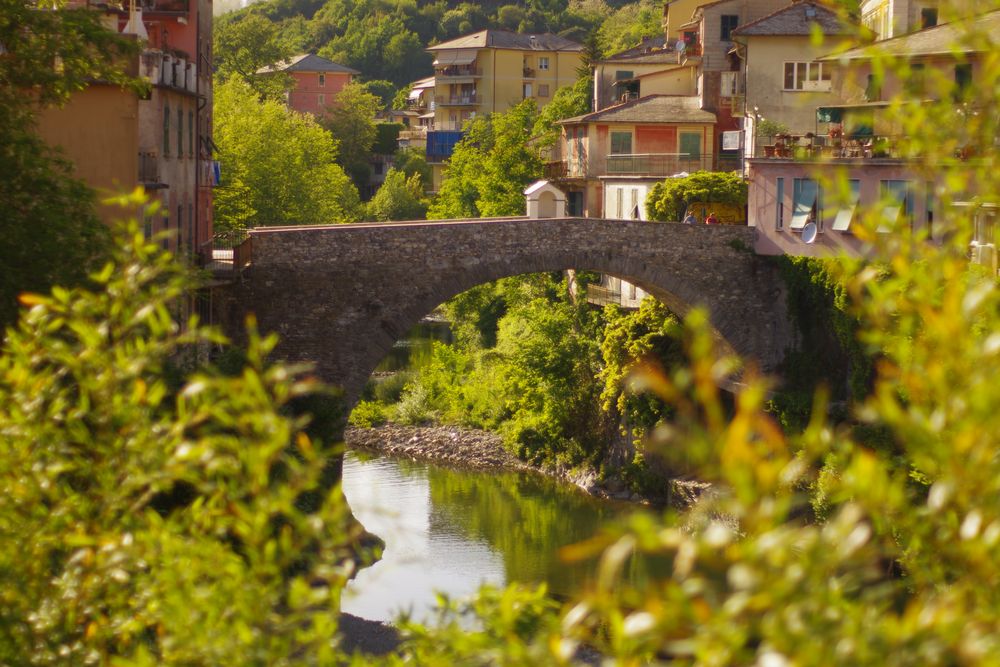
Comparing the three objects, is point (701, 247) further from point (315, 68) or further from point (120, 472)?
point (315, 68)

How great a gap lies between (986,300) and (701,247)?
2116cm

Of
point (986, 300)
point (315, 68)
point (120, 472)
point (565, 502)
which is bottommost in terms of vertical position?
point (565, 502)

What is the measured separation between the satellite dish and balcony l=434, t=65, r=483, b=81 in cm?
4671

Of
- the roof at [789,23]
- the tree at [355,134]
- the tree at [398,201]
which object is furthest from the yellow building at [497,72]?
the roof at [789,23]

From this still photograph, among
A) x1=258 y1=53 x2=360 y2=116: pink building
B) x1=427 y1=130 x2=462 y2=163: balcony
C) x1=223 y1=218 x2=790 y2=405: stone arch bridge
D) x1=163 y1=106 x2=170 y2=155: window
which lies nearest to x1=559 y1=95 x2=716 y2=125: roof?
x1=223 y1=218 x2=790 y2=405: stone arch bridge

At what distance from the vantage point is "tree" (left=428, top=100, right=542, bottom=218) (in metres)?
43.4

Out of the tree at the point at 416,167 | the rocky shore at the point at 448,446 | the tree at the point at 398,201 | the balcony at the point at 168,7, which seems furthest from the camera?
the tree at the point at 416,167

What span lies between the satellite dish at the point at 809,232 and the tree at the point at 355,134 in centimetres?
4465

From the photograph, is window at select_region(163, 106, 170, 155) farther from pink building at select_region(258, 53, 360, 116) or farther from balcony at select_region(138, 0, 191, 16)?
pink building at select_region(258, 53, 360, 116)

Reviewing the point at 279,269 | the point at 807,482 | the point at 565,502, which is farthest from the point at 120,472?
the point at 565,502

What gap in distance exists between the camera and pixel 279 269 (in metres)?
22.8

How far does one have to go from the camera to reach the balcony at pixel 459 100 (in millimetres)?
70125

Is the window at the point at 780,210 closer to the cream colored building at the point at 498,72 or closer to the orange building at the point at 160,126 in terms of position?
the orange building at the point at 160,126

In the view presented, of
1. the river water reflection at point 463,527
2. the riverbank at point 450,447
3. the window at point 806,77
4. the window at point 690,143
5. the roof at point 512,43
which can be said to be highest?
the roof at point 512,43
